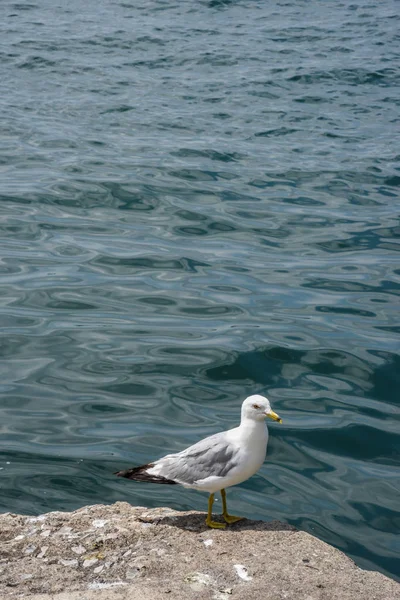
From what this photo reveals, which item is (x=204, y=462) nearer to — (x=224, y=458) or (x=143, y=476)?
(x=224, y=458)

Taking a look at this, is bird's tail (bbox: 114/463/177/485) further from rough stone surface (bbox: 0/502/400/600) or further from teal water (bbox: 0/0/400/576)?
teal water (bbox: 0/0/400/576)

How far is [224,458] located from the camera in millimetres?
5297

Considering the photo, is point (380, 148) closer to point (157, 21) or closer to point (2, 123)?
point (2, 123)

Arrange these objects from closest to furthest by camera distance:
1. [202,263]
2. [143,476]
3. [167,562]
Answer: [167,562], [143,476], [202,263]

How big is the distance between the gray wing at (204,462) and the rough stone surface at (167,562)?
29 cm

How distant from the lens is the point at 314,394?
8.49m

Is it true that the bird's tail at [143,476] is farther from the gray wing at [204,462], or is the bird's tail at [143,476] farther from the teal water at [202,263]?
the teal water at [202,263]

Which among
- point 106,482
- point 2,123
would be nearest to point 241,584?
point 106,482

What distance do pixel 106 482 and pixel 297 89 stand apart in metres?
11.8

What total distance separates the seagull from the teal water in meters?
Result: 1.48

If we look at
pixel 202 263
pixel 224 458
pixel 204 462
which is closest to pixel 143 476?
pixel 204 462

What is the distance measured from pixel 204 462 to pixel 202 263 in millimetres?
5981

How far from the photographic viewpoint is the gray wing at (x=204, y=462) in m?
5.28

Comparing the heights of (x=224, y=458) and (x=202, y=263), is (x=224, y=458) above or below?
above
